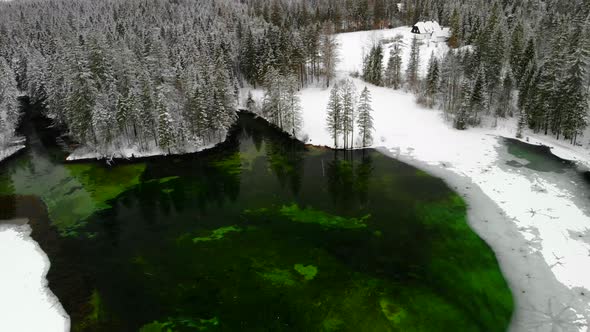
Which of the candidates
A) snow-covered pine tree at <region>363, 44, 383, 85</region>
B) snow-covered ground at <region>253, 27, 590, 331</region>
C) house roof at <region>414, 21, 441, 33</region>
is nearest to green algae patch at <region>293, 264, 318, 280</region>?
snow-covered ground at <region>253, 27, 590, 331</region>

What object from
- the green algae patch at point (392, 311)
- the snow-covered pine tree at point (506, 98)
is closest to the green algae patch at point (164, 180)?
the green algae patch at point (392, 311)

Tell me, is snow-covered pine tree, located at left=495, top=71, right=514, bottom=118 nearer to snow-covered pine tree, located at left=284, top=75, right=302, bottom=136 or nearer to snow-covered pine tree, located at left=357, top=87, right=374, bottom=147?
snow-covered pine tree, located at left=357, top=87, right=374, bottom=147

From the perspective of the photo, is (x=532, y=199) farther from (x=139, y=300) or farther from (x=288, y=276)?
(x=139, y=300)

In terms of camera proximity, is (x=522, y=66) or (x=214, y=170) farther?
(x=522, y=66)

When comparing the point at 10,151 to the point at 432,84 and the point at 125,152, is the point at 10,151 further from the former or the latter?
the point at 432,84

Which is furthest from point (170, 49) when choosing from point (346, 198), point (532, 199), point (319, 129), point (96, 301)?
point (532, 199)

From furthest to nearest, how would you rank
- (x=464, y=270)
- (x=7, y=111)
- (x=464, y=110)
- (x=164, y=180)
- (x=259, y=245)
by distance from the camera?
(x=7, y=111)
(x=464, y=110)
(x=164, y=180)
(x=259, y=245)
(x=464, y=270)

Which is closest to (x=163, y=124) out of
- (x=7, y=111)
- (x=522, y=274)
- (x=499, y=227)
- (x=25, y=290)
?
(x=25, y=290)
